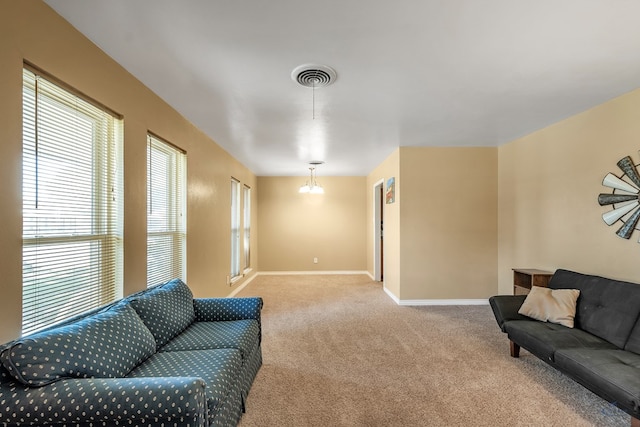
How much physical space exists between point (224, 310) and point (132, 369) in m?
0.99

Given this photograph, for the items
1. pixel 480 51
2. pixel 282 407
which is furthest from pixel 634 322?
pixel 282 407

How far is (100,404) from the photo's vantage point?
121cm

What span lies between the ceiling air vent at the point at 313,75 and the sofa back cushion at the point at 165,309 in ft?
6.33

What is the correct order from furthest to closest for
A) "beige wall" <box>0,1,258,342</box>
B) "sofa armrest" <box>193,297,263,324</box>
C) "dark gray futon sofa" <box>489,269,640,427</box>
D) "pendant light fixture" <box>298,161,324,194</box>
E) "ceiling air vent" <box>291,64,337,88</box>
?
1. "pendant light fixture" <box>298,161,324,194</box>
2. "sofa armrest" <box>193,297,263,324</box>
3. "ceiling air vent" <box>291,64,337,88</box>
4. "dark gray futon sofa" <box>489,269,640,427</box>
5. "beige wall" <box>0,1,258,342</box>

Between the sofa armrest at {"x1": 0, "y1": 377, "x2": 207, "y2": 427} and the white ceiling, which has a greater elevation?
the white ceiling

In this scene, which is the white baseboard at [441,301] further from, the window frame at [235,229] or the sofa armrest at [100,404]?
the sofa armrest at [100,404]

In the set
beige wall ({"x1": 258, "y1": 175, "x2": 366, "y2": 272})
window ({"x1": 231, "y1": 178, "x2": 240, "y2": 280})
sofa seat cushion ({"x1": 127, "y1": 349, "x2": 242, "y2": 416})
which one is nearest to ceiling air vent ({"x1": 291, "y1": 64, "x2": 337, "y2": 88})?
sofa seat cushion ({"x1": 127, "y1": 349, "x2": 242, "y2": 416})

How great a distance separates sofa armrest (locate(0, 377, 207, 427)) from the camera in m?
1.20

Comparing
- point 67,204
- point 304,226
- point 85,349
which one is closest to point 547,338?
point 85,349

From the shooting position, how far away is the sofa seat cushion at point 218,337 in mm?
2102

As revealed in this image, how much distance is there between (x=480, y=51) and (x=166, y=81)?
2355 millimetres

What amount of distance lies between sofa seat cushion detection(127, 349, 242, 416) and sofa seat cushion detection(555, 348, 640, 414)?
7.12 ft

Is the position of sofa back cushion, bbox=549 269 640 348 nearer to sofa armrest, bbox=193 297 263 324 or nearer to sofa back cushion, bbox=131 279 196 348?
sofa armrest, bbox=193 297 263 324

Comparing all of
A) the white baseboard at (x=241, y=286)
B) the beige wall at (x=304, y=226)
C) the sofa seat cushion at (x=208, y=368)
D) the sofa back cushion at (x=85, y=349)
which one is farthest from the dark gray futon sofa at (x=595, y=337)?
the beige wall at (x=304, y=226)
